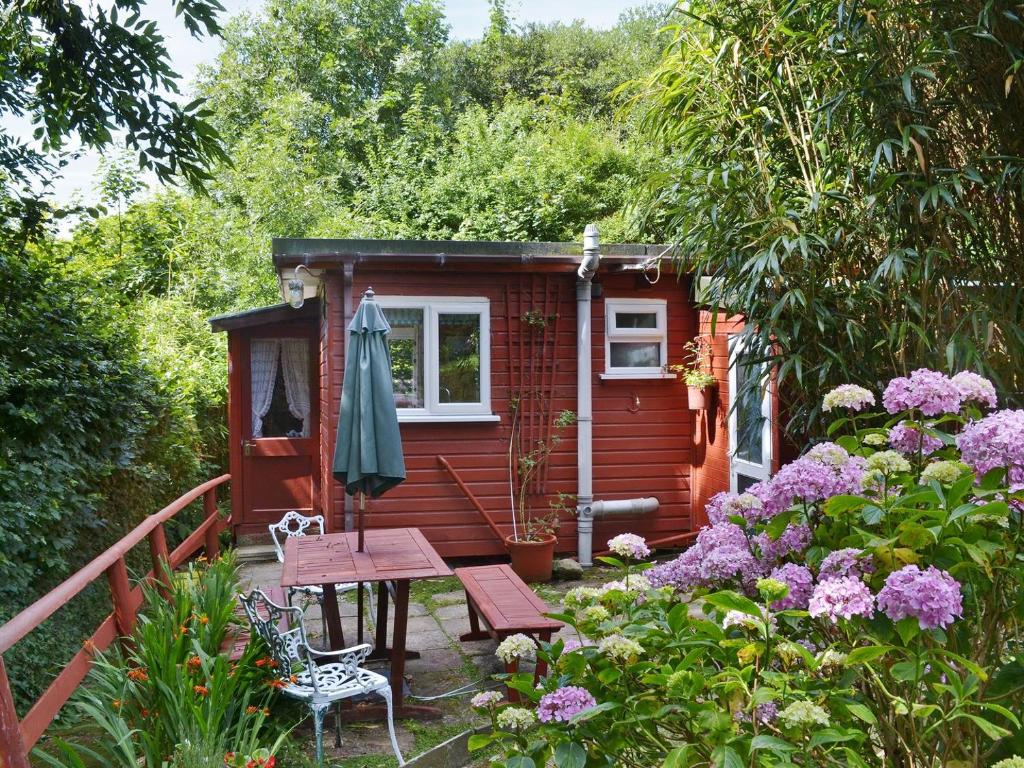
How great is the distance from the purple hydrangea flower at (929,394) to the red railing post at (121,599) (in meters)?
3.08

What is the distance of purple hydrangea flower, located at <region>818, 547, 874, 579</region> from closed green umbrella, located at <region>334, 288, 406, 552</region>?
3.49 metres

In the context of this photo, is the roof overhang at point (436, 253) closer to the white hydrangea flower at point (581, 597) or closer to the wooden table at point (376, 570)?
the wooden table at point (376, 570)

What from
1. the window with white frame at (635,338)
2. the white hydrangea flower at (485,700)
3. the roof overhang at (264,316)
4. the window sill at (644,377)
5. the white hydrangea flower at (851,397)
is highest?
the roof overhang at (264,316)

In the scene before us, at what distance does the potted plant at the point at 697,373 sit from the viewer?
8039mm

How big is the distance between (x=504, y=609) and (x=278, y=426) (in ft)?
18.0

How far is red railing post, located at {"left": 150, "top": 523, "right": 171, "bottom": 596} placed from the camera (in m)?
4.33

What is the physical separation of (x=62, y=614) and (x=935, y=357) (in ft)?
15.9

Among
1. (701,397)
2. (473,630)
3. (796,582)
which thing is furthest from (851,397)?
(701,397)

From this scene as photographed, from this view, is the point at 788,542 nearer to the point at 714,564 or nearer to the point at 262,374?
the point at 714,564

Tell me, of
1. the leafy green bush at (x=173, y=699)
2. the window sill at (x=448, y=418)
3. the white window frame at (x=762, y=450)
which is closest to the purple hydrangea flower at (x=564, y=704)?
the leafy green bush at (x=173, y=699)

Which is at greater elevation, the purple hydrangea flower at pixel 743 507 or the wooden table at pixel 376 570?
the purple hydrangea flower at pixel 743 507

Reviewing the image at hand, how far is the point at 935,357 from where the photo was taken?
4332mm

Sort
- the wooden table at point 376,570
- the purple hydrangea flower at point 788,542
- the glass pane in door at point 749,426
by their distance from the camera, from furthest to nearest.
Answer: the glass pane in door at point 749,426
the wooden table at point 376,570
the purple hydrangea flower at point 788,542

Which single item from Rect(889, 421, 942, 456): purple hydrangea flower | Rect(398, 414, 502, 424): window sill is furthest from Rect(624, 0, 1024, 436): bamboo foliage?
Rect(398, 414, 502, 424): window sill
